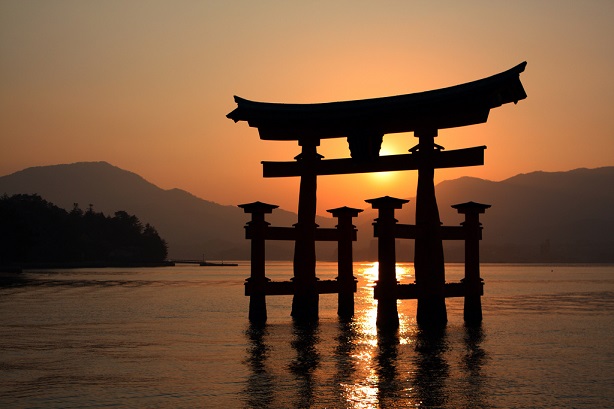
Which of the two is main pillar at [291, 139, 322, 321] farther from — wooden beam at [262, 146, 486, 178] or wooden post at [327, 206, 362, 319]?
wooden post at [327, 206, 362, 319]

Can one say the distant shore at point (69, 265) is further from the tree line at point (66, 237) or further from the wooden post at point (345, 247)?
the wooden post at point (345, 247)

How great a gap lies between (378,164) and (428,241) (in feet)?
10.1

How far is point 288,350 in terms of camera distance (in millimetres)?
19609

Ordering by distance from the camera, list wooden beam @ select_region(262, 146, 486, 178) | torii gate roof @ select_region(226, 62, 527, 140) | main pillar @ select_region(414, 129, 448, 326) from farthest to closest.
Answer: main pillar @ select_region(414, 129, 448, 326)
wooden beam @ select_region(262, 146, 486, 178)
torii gate roof @ select_region(226, 62, 527, 140)

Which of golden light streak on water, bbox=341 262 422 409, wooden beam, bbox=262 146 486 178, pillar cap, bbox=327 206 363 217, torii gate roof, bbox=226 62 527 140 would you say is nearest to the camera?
golden light streak on water, bbox=341 262 422 409

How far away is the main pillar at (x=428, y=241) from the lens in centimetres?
2230

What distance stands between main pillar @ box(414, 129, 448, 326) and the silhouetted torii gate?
0.03 meters

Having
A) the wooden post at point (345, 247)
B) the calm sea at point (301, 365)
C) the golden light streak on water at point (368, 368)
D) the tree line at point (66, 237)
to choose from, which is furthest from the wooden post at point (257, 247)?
the tree line at point (66, 237)

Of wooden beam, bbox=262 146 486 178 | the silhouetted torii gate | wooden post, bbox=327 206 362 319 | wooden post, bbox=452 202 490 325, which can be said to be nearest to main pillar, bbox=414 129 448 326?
the silhouetted torii gate

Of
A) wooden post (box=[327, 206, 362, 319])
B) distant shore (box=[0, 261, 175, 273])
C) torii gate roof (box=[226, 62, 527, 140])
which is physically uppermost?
torii gate roof (box=[226, 62, 527, 140])

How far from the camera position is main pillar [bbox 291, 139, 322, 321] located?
2489 cm

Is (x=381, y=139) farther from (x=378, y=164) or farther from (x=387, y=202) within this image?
(x=387, y=202)

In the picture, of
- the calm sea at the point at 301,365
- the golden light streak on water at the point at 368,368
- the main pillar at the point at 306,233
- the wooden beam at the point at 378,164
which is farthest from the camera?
the main pillar at the point at 306,233

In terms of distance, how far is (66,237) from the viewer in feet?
455
